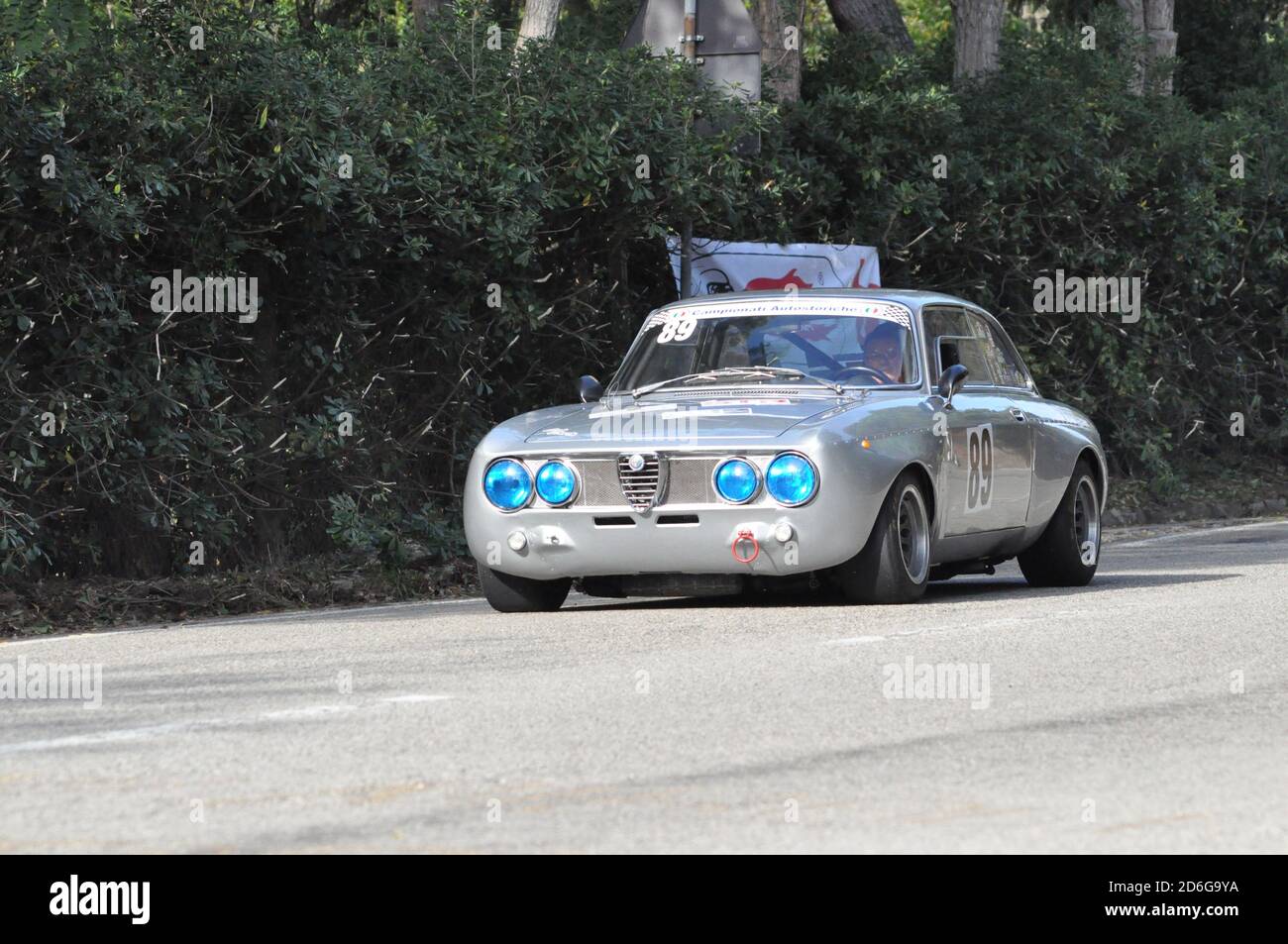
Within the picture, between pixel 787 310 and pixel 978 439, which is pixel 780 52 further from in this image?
pixel 978 439

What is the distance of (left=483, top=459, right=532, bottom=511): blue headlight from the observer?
36.1 feet

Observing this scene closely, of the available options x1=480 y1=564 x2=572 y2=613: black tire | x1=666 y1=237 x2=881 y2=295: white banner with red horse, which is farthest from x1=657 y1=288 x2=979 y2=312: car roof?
x1=666 y1=237 x2=881 y2=295: white banner with red horse

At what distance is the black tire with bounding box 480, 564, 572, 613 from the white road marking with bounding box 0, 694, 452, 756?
10.7 feet

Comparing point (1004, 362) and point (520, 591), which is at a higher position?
point (1004, 362)

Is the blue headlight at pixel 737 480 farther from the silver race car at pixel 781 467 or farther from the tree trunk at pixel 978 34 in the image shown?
the tree trunk at pixel 978 34

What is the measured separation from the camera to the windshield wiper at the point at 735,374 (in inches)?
464

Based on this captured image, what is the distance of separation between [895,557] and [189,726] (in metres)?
4.52

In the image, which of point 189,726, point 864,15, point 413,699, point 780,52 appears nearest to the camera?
point 189,726

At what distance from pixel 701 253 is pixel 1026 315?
187 inches

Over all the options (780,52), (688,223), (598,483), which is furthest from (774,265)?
(598,483)

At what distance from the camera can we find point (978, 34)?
2414 centimetres

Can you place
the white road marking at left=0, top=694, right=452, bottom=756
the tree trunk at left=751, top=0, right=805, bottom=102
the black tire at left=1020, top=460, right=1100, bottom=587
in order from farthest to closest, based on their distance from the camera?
the tree trunk at left=751, top=0, right=805, bottom=102 < the black tire at left=1020, top=460, right=1100, bottom=587 < the white road marking at left=0, top=694, right=452, bottom=756

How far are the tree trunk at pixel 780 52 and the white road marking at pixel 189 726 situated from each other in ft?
38.2

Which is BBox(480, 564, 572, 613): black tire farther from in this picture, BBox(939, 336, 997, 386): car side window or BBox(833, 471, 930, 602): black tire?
BBox(939, 336, 997, 386): car side window
